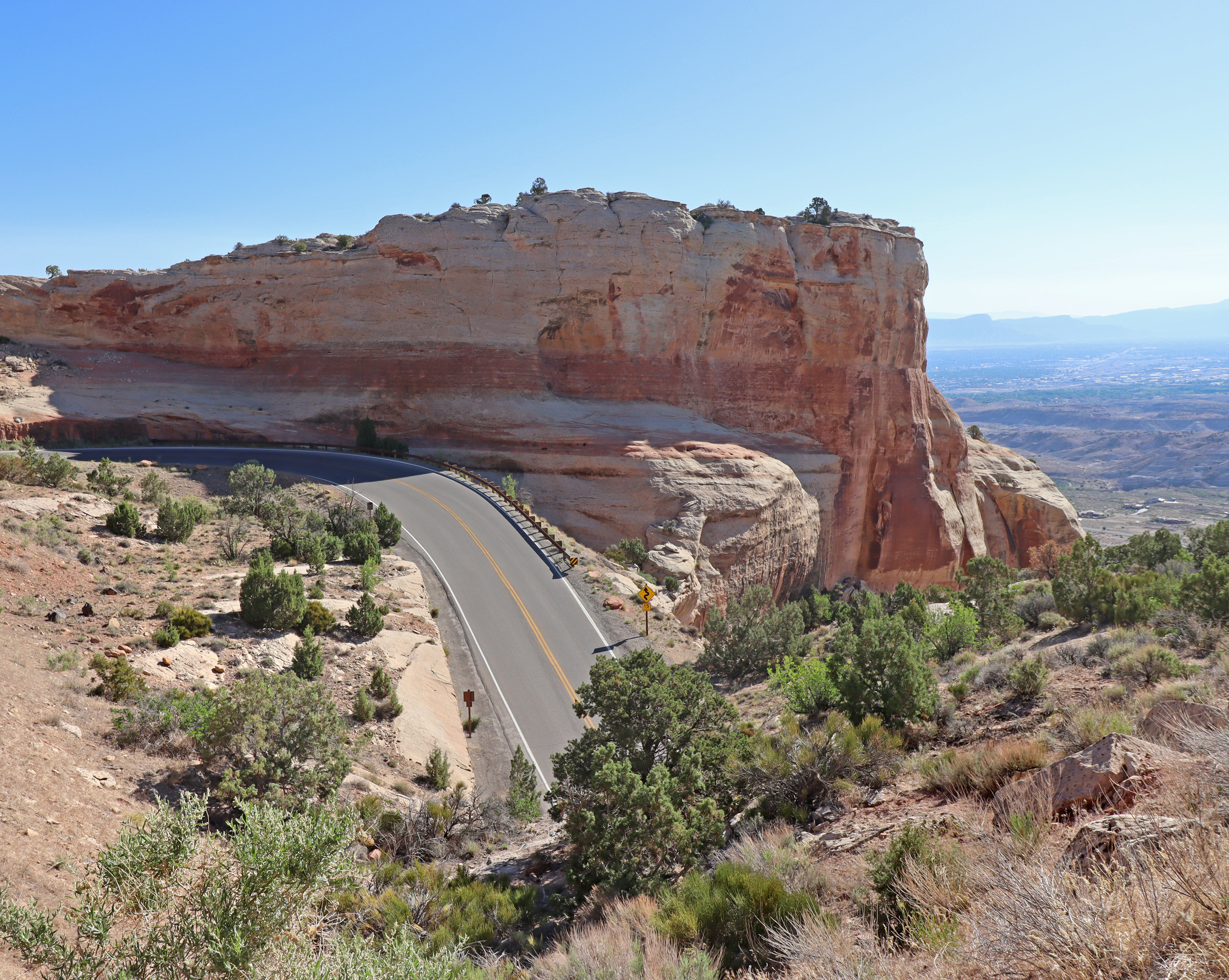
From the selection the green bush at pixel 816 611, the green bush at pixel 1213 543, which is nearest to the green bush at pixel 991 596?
the green bush at pixel 816 611

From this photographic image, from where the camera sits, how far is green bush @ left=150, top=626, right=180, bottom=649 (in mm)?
15117

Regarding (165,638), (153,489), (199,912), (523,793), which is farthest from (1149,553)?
(153,489)

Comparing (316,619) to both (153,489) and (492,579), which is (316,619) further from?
(153,489)

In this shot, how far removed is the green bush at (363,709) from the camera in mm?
16031

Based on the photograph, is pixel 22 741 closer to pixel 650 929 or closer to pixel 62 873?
pixel 62 873

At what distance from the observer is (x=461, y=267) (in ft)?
135

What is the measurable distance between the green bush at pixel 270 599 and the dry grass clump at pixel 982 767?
1536 centimetres

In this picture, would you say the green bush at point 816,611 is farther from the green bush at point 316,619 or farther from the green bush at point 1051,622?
the green bush at point 316,619

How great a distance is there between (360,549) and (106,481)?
32.0ft

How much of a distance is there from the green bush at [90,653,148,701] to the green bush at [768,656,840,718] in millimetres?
12892

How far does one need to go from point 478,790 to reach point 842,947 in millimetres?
11770

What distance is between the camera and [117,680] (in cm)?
1288

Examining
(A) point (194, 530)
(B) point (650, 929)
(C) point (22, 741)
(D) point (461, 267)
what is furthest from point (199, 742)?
(D) point (461, 267)

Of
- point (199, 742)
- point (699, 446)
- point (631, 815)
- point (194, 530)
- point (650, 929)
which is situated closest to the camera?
point (650, 929)
